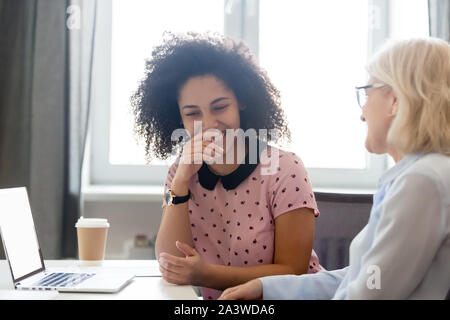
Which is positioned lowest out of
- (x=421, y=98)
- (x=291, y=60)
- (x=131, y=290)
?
(x=131, y=290)

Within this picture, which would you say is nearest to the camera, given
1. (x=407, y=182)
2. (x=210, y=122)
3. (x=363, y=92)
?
(x=407, y=182)

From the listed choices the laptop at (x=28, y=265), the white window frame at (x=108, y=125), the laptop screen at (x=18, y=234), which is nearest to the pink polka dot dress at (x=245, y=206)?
the laptop at (x=28, y=265)

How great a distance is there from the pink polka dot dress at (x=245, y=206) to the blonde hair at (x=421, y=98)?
472 millimetres

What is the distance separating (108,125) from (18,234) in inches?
57.0

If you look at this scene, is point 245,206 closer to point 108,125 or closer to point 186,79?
point 186,79

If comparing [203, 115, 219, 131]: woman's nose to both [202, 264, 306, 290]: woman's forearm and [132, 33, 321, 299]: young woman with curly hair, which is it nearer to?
[132, 33, 321, 299]: young woman with curly hair

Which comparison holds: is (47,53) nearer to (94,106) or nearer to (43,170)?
(94,106)

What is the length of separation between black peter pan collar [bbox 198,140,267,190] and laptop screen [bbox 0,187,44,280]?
1.55 feet

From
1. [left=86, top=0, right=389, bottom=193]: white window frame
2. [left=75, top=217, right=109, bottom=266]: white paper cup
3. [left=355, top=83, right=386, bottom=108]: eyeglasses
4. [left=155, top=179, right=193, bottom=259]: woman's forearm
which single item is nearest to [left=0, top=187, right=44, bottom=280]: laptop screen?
[left=75, top=217, right=109, bottom=266]: white paper cup

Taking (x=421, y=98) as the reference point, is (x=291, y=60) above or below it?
above

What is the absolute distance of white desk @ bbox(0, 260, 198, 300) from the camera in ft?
3.19

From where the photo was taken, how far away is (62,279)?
1104mm

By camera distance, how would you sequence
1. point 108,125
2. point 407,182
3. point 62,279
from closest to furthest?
point 407,182, point 62,279, point 108,125

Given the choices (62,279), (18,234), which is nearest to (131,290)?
(62,279)
